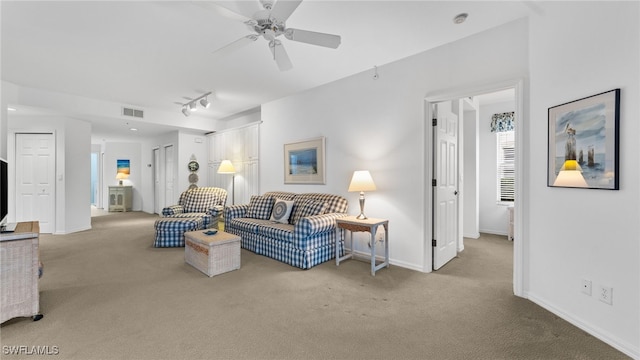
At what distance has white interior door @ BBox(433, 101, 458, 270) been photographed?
11.0 ft

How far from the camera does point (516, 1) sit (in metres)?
2.34

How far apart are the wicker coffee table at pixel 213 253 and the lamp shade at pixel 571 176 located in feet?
10.7

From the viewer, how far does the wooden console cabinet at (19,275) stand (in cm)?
203

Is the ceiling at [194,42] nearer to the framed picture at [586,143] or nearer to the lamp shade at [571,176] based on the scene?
the framed picture at [586,143]

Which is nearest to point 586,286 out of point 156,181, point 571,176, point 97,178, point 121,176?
point 571,176

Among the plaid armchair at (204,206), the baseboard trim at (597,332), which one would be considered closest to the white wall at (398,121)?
the baseboard trim at (597,332)

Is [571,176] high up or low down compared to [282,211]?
up

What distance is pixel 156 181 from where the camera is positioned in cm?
839

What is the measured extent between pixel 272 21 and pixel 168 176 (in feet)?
22.5

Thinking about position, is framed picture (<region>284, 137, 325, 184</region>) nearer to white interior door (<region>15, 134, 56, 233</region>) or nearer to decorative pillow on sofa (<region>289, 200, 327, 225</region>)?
decorative pillow on sofa (<region>289, 200, 327, 225</region>)

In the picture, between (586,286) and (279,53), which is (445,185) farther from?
(279,53)

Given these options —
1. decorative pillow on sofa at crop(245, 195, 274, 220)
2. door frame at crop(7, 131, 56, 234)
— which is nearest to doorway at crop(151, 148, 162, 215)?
door frame at crop(7, 131, 56, 234)

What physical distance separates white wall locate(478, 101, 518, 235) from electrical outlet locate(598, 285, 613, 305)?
3719 mm

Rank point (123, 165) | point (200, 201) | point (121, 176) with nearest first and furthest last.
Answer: point (200, 201)
point (121, 176)
point (123, 165)
